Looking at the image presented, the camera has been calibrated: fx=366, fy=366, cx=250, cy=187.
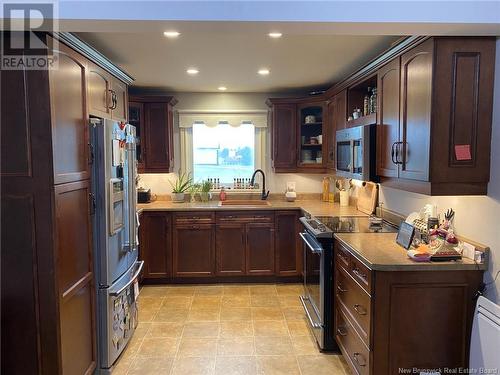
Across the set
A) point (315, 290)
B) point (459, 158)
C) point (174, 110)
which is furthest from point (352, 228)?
point (174, 110)

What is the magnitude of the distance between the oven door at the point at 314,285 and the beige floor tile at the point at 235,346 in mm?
548

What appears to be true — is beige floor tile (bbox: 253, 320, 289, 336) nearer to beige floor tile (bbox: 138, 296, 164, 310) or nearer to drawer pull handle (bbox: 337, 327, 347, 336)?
drawer pull handle (bbox: 337, 327, 347, 336)

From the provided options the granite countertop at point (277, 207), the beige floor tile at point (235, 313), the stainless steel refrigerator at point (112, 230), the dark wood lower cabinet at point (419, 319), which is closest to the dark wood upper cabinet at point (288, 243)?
the granite countertop at point (277, 207)

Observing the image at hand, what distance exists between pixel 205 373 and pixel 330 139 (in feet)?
9.32

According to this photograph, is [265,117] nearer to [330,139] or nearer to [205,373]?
[330,139]

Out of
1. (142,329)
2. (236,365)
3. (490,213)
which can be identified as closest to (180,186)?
(142,329)

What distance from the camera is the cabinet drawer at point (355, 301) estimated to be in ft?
7.07

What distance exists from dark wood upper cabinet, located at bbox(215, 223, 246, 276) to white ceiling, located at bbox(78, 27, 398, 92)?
171 cm

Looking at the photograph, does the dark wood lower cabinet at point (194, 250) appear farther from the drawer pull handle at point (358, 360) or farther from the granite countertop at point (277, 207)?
the drawer pull handle at point (358, 360)

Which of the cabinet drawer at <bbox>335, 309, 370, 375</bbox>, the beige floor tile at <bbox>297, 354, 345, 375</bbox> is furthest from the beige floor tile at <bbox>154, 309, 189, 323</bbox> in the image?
the cabinet drawer at <bbox>335, 309, 370, 375</bbox>

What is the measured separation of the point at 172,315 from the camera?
3.58 metres

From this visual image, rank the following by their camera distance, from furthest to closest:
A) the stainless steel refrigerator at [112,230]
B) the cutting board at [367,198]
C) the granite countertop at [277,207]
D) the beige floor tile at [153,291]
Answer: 1. the beige floor tile at [153,291]
2. the granite countertop at [277,207]
3. the cutting board at [367,198]
4. the stainless steel refrigerator at [112,230]

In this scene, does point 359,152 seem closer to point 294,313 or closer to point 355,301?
point 355,301

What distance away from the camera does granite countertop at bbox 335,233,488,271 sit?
2.06m
